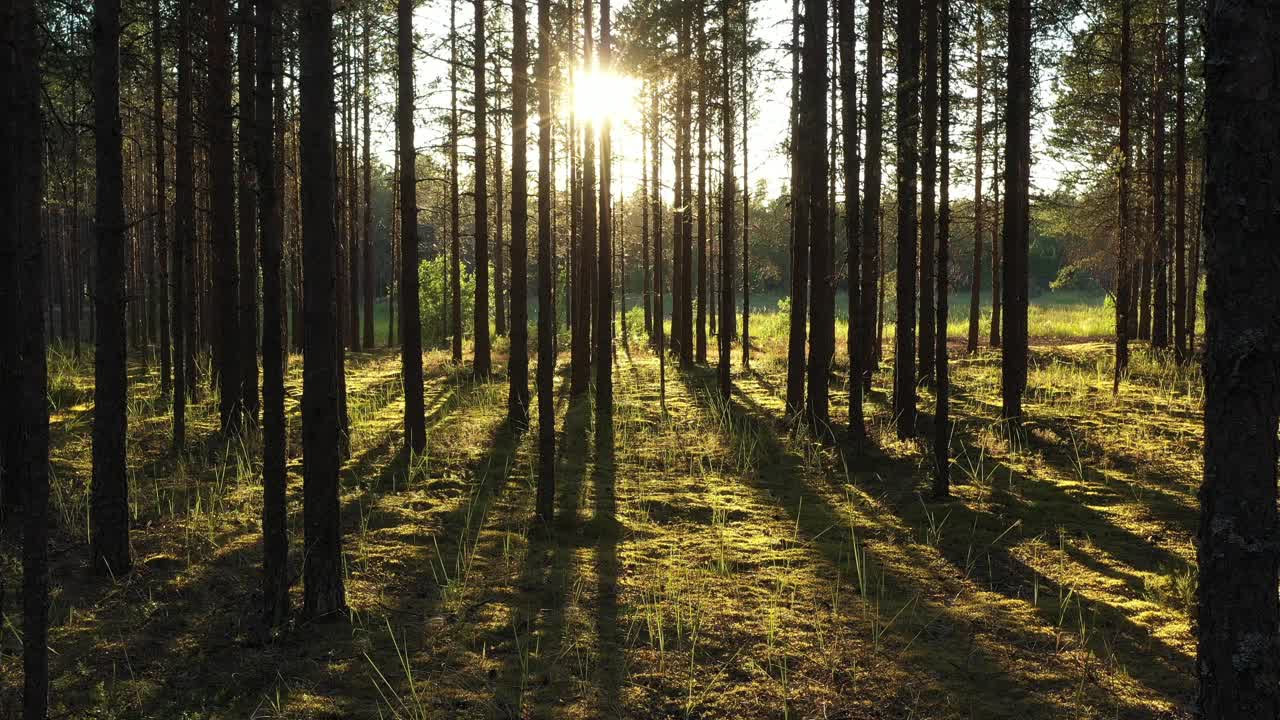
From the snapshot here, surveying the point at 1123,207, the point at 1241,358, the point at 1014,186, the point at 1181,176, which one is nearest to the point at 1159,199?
the point at 1181,176

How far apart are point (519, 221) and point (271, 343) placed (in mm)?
8199

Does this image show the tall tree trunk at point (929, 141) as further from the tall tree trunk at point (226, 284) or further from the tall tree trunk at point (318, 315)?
the tall tree trunk at point (226, 284)

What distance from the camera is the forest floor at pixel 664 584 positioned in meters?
5.06

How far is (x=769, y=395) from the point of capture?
Answer: 17969 millimetres

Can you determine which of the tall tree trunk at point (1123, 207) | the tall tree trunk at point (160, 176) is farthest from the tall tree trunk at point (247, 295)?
the tall tree trunk at point (1123, 207)

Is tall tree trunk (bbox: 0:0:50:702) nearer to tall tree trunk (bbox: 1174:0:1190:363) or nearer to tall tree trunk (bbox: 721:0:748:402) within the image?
tall tree trunk (bbox: 721:0:748:402)

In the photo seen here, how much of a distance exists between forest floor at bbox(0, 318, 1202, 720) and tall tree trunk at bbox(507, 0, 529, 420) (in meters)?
1.55

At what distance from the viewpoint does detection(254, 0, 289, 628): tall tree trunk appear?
548 centimetres

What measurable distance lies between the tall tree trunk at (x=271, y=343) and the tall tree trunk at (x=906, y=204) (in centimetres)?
876

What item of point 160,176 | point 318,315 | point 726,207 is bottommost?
point 318,315

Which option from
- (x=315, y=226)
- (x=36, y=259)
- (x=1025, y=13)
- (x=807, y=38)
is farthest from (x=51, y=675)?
(x=1025, y=13)

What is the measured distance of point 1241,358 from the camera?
312 centimetres

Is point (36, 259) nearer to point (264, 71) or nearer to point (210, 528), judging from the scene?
point (264, 71)

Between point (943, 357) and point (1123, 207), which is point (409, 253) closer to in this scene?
point (943, 357)
